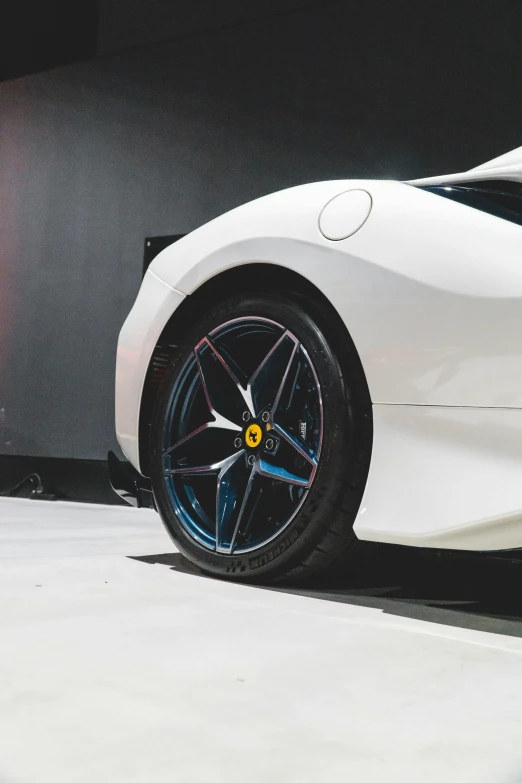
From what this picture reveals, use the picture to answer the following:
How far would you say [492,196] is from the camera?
175cm

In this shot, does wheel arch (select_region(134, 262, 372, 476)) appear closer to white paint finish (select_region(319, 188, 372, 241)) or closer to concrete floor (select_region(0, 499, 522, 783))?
white paint finish (select_region(319, 188, 372, 241))

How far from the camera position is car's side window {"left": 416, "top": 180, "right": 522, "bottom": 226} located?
1.70 metres

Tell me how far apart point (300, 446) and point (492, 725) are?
0.93 m

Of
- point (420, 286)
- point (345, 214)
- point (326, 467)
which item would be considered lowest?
point (326, 467)

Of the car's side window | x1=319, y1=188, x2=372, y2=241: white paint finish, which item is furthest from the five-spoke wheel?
the car's side window

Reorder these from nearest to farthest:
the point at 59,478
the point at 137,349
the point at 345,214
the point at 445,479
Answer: the point at 445,479 < the point at 345,214 < the point at 137,349 < the point at 59,478

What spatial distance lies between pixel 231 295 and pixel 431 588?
924 mm

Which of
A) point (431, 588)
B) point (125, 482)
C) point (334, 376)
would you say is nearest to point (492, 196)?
point (334, 376)

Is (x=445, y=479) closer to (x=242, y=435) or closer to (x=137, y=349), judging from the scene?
(x=242, y=435)

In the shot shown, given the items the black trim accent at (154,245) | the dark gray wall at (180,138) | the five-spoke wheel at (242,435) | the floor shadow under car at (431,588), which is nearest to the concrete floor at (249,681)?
the floor shadow under car at (431,588)

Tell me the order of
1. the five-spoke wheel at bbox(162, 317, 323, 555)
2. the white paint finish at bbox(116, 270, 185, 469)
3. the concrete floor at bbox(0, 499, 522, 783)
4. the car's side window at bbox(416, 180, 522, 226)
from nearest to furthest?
the concrete floor at bbox(0, 499, 522, 783) → the car's side window at bbox(416, 180, 522, 226) → the five-spoke wheel at bbox(162, 317, 323, 555) → the white paint finish at bbox(116, 270, 185, 469)

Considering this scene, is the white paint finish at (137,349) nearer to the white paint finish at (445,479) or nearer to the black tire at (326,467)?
the black tire at (326,467)

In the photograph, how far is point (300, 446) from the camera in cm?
187

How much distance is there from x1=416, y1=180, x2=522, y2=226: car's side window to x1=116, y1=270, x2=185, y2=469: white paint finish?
0.80 metres
